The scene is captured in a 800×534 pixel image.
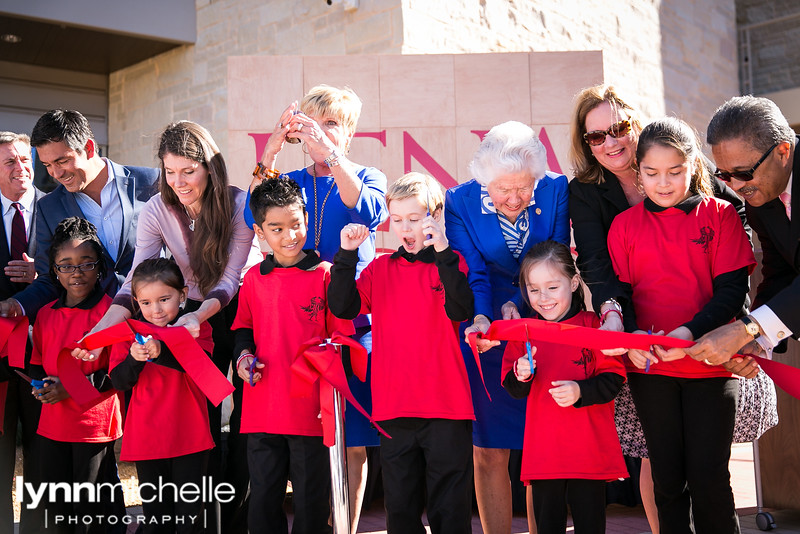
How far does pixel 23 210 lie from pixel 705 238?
335 centimetres

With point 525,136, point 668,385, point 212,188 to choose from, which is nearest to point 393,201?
point 525,136

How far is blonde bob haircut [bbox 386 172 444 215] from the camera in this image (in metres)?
3.04

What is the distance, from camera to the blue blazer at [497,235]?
3.18 meters

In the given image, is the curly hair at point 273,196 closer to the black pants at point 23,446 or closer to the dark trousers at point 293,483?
the dark trousers at point 293,483

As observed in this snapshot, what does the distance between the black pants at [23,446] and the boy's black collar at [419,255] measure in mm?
1957

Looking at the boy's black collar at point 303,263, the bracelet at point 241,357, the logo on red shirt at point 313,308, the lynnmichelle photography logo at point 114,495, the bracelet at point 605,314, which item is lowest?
the lynnmichelle photography logo at point 114,495

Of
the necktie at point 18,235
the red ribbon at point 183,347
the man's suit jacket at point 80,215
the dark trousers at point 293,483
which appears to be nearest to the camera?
the dark trousers at point 293,483

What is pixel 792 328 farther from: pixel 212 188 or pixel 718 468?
pixel 212 188

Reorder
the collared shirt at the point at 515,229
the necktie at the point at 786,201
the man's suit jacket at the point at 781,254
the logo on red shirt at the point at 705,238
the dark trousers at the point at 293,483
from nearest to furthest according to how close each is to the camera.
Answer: the man's suit jacket at the point at 781,254 → the necktie at the point at 786,201 → the logo on red shirt at the point at 705,238 → the dark trousers at the point at 293,483 → the collared shirt at the point at 515,229

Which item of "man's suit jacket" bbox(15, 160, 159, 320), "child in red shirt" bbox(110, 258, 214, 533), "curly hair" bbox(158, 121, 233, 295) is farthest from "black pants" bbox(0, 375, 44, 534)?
"curly hair" bbox(158, 121, 233, 295)

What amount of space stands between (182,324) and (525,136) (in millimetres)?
1566

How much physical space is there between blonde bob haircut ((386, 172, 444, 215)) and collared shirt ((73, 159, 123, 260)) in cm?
158

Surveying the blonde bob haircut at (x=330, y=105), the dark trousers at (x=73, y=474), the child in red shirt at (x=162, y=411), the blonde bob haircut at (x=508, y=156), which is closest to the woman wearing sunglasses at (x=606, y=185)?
the blonde bob haircut at (x=508, y=156)

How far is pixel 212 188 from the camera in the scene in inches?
138
